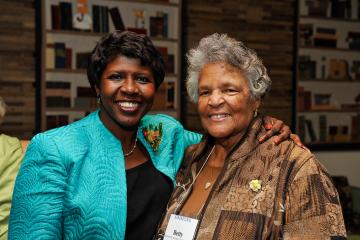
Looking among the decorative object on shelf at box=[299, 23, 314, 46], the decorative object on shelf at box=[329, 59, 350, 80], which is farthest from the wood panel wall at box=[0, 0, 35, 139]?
the decorative object on shelf at box=[329, 59, 350, 80]

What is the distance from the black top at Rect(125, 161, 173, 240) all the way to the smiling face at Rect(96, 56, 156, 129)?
8.0 inches

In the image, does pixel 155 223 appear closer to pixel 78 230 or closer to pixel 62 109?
pixel 78 230

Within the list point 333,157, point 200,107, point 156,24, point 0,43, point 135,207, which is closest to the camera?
point 135,207

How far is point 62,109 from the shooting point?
18.4 ft

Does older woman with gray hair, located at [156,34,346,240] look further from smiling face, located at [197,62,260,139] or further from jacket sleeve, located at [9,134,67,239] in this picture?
jacket sleeve, located at [9,134,67,239]

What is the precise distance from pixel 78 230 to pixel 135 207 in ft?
0.80

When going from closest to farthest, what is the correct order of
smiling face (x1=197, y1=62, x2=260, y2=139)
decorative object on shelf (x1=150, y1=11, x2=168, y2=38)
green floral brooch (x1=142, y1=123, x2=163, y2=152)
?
smiling face (x1=197, y1=62, x2=260, y2=139) < green floral brooch (x1=142, y1=123, x2=163, y2=152) < decorative object on shelf (x1=150, y1=11, x2=168, y2=38)

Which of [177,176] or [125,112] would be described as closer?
[125,112]

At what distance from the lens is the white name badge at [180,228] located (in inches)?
74.5

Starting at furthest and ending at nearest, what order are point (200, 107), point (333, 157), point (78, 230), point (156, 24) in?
1. point (333, 157)
2. point (156, 24)
3. point (200, 107)
4. point (78, 230)

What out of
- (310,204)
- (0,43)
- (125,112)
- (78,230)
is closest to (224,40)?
(125,112)

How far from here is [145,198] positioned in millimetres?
2014

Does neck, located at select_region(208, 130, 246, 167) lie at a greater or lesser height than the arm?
lesser

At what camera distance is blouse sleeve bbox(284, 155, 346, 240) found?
165cm
